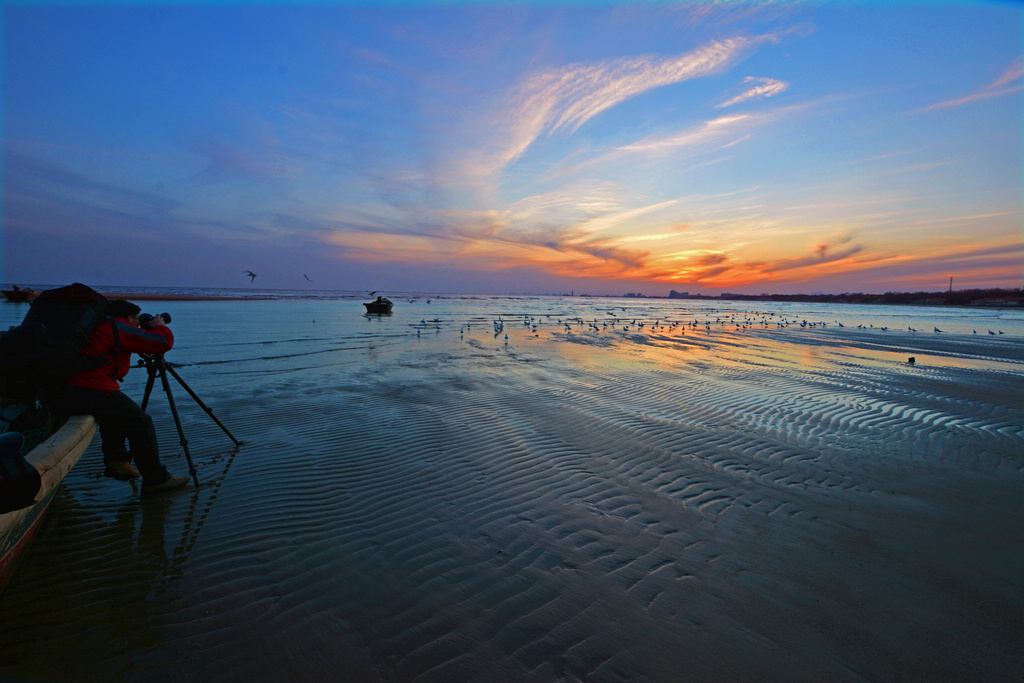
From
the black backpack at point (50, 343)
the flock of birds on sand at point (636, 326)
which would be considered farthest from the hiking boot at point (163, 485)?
the flock of birds on sand at point (636, 326)

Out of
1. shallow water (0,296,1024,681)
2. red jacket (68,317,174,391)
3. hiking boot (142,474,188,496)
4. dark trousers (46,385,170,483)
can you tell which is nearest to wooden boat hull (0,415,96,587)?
shallow water (0,296,1024,681)

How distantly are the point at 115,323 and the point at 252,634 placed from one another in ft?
13.1

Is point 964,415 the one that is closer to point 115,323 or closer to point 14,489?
point 14,489

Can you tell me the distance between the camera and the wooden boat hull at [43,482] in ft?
10.7

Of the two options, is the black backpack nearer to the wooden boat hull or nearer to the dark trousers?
the dark trousers

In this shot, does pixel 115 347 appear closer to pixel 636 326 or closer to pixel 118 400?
pixel 118 400

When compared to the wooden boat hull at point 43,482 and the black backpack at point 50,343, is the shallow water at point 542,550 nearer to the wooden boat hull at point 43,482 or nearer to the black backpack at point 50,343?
the wooden boat hull at point 43,482

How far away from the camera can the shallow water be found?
120 inches

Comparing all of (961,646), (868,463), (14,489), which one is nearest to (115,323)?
(14,489)

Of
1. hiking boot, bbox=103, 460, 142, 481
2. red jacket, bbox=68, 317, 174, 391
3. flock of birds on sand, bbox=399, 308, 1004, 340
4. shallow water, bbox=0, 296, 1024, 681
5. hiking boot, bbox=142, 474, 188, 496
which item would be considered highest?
red jacket, bbox=68, 317, 174, 391

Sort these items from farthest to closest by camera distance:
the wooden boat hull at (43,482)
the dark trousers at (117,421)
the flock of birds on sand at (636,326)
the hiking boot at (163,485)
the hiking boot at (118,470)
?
1. the flock of birds on sand at (636,326)
2. the hiking boot at (163,485)
3. the hiking boot at (118,470)
4. the dark trousers at (117,421)
5. the wooden boat hull at (43,482)

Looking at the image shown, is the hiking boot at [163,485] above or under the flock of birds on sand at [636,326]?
under

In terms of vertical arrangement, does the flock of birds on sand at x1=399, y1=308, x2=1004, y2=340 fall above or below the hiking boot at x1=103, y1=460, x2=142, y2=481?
above

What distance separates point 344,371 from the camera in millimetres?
14094
